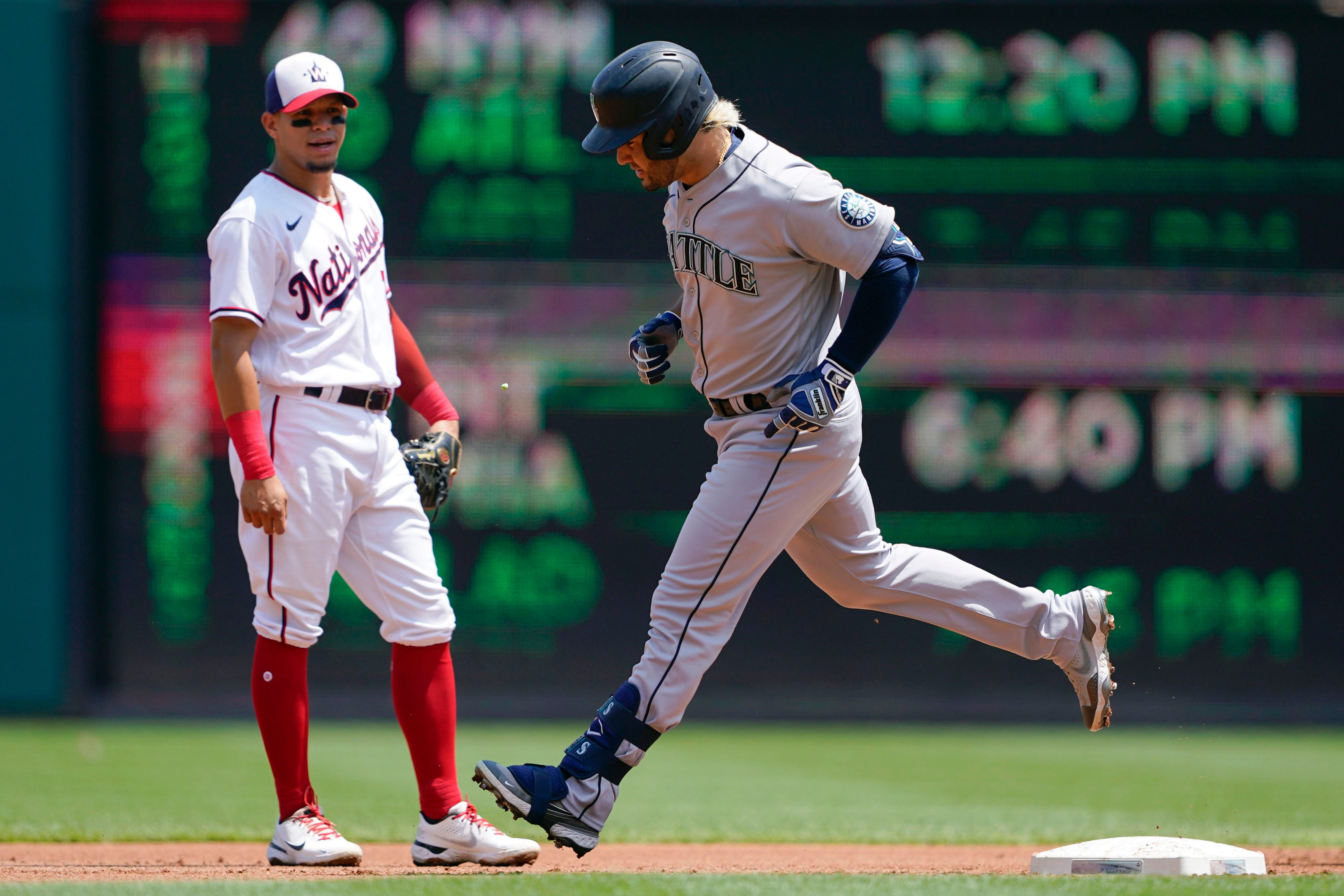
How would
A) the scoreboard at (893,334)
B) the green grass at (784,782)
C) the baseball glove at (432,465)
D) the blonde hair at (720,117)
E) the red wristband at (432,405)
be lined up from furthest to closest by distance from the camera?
the scoreboard at (893,334)
the green grass at (784,782)
the red wristband at (432,405)
the baseball glove at (432,465)
the blonde hair at (720,117)

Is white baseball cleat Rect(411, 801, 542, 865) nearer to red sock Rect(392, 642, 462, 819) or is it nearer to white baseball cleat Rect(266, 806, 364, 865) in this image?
red sock Rect(392, 642, 462, 819)

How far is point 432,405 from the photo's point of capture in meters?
3.66

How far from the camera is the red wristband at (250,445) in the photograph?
122 inches

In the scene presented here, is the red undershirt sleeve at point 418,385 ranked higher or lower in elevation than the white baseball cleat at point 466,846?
higher

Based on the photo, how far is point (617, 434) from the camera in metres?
6.42

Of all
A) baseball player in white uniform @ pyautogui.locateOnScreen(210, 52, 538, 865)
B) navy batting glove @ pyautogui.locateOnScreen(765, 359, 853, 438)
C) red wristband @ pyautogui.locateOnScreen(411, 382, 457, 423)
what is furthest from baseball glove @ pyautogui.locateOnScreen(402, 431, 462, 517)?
navy batting glove @ pyautogui.locateOnScreen(765, 359, 853, 438)

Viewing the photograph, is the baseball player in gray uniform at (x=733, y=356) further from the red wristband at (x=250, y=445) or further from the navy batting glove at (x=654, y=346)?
the red wristband at (x=250, y=445)

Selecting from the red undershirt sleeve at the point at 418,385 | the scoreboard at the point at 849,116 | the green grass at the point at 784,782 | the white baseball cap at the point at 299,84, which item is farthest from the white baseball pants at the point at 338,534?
the scoreboard at the point at 849,116

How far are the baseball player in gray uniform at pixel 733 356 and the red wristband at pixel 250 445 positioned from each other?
2.51 ft

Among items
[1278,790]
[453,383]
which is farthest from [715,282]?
[453,383]

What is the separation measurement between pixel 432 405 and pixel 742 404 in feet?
2.88

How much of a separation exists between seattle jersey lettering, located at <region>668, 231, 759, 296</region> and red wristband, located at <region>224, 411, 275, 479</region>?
93cm

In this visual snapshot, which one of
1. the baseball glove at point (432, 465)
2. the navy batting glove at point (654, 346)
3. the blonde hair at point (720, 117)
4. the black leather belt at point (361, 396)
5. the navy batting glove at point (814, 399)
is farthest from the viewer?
the baseball glove at point (432, 465)

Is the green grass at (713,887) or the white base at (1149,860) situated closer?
the green grass at (713,887)
